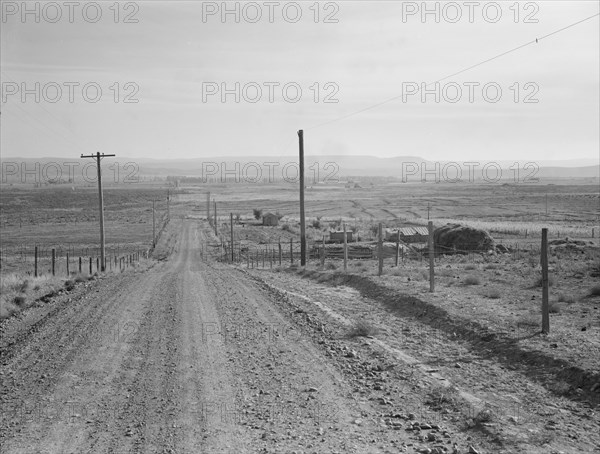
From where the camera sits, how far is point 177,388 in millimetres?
8891

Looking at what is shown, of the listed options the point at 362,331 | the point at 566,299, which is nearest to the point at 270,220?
the point at 566,299

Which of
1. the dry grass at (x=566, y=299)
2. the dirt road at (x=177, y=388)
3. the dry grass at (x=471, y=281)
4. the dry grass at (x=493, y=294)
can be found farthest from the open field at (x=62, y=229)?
the dry grass at (x=566, y=299)

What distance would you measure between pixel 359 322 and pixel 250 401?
15.9ft

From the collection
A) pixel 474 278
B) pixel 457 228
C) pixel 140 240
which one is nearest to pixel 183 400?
pixel 474 278

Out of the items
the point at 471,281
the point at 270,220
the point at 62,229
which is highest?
the point at 471,281

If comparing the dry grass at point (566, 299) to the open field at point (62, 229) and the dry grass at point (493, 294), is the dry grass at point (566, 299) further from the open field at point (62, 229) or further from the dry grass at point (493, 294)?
the open field at point (62, 229)

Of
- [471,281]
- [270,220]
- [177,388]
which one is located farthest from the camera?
[270,220]

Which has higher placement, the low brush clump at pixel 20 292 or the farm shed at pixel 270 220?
the low brush clump at pixel 20 292

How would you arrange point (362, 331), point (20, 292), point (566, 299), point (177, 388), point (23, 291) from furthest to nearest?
point (23, 291)
point (20, 292)
point (566, 299)
point (362, 331)
point (177, 388)

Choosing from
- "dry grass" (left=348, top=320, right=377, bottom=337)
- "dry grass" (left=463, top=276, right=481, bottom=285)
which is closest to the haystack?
"dry grass" (left=463, top=276, right=481, bottom=285)

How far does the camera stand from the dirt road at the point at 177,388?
6.98 m

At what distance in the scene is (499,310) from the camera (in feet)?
46.3

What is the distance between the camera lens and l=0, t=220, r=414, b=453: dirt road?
698cm

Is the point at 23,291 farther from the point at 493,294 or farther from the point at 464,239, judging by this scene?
the point at 464,239
